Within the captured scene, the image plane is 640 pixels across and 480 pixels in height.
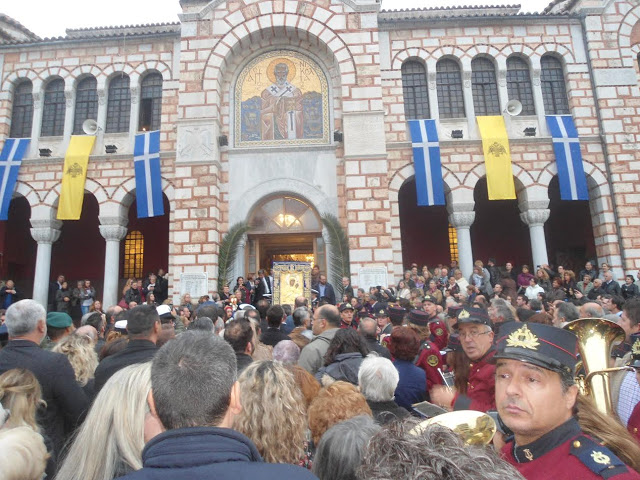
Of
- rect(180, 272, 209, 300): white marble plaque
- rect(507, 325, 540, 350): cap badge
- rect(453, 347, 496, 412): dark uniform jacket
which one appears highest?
rect(180, 272, 209, 300): white marble plaque

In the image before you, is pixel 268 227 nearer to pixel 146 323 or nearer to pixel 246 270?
pixel 246 270

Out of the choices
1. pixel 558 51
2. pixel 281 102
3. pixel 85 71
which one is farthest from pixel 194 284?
pixel 558 51

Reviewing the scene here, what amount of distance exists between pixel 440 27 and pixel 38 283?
1738cm

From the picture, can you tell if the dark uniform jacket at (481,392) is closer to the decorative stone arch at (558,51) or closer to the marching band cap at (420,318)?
the marching band cap at (420,318)

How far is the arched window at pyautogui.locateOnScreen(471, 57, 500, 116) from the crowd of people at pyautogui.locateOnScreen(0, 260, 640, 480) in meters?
13.9

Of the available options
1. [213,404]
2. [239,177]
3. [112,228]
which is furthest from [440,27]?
[213,404]

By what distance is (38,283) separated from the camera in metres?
15.7

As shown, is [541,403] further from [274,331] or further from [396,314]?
[396,314]

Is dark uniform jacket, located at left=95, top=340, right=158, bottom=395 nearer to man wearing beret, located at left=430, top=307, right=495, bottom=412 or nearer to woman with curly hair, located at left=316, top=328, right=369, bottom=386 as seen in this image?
woman with curly hair, located at left=316, top=328, right=369, bottom=386

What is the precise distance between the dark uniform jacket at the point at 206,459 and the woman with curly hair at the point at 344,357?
2.71 metres

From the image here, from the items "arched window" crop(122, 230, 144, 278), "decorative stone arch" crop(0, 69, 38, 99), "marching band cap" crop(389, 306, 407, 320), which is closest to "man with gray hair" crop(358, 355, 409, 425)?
"marching band cap" crop(389, 306, 407, 320)

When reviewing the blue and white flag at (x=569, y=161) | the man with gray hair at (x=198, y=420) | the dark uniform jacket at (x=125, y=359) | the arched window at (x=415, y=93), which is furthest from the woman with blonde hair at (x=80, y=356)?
the blue and white flag at (x=569, y=161)

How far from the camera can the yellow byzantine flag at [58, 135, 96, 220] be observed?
51.4 ft

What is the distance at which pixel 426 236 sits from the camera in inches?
798
